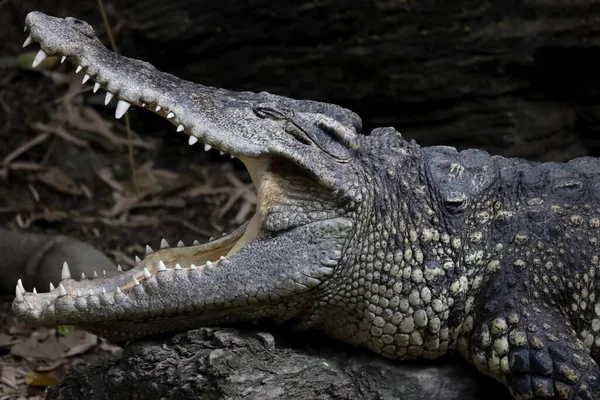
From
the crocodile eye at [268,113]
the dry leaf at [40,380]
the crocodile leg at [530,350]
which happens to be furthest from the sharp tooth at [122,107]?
the dry leaf at [40,380]

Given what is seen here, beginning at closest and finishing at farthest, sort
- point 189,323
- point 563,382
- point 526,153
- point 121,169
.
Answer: point 563,382, point 189,323, point 526,153, point 121,169

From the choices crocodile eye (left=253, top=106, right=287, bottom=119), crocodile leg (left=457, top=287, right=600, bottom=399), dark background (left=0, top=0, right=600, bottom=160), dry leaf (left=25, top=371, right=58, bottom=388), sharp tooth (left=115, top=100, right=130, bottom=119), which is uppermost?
dark background (left=0, top=0, right=600, bottom=160)

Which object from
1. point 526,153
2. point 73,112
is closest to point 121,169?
point 73,112

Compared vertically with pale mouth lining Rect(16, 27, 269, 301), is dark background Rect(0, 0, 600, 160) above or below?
above

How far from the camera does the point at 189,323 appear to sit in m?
3.31

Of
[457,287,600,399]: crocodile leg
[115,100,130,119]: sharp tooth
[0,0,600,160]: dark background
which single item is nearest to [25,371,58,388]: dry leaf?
[115,100,130,119]: sharp tooth

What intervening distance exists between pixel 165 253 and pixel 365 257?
91cm

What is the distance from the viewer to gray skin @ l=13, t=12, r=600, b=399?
126 inches

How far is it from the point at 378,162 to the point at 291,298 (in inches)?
26.6

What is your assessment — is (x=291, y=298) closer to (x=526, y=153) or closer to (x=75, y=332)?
(x=75, y=332)

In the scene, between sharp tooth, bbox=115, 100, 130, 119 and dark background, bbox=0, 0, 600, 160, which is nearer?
sharp tooth, bbox=115, 100, 130, 119

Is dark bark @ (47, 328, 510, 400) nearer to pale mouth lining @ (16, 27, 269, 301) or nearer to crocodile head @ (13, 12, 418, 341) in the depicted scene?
crocodile head @ (13, 12, 418, 341)

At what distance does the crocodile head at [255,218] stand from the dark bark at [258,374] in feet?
0.39

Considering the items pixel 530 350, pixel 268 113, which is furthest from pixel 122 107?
pixel 530 350
